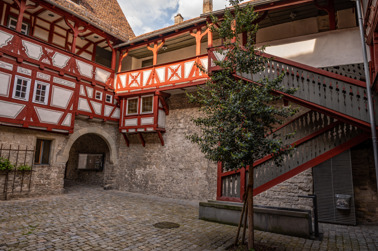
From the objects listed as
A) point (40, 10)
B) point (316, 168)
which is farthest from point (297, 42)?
point (40, 10)

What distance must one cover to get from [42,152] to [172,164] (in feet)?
20.3

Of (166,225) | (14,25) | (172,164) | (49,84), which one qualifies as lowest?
(166,225)

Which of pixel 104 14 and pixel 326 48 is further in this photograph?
pixel 104 14

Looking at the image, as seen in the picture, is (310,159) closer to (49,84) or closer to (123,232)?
(123,232)

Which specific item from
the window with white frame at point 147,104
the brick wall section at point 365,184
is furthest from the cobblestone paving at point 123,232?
the window with white frame at point 147,104

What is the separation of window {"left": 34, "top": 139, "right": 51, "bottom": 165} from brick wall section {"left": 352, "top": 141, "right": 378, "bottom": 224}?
1279cm

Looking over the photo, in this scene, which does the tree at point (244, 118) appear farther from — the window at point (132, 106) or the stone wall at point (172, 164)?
the window at point (132, 106)

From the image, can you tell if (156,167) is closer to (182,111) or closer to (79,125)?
(182,111)

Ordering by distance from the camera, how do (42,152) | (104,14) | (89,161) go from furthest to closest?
(104,14), (89,161), (42,152)

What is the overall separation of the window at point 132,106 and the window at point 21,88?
4.95m

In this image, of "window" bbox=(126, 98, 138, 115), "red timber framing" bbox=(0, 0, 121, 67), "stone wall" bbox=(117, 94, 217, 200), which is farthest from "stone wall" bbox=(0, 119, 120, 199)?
"red timber framing" bbox=(0, 0, 121, 67)

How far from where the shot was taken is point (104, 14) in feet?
50.4

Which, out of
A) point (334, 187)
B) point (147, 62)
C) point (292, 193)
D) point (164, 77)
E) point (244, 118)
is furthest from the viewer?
point (147, 62)

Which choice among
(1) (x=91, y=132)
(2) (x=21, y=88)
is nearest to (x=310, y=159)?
(1) (x=91, y=132)
